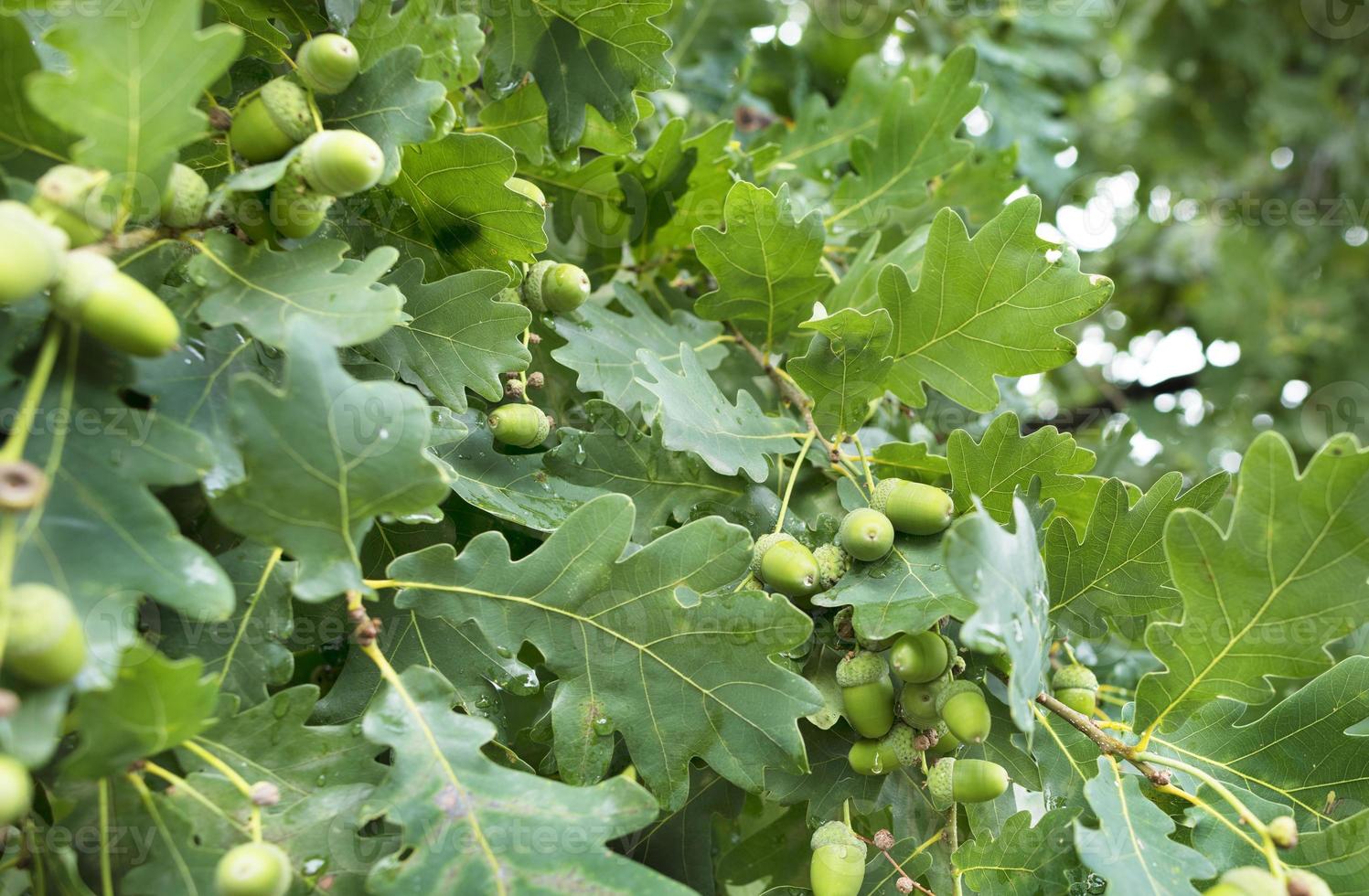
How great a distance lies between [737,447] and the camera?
1.38 m

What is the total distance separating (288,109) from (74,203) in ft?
0.91

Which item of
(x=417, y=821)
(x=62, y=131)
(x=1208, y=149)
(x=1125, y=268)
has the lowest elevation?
(x=1125, y=268)

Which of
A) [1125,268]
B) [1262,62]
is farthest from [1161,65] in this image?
[1125,268]

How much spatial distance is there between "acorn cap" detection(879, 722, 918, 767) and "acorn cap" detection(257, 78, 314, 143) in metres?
1.00

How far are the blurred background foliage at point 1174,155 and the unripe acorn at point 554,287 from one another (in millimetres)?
1062

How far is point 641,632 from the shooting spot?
1.20 meters

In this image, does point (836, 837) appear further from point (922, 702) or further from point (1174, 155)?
point (1174, 155)

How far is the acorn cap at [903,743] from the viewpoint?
1260mm

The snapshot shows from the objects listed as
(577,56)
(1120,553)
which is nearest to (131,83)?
(577,56)

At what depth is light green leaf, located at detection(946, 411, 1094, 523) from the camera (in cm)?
133

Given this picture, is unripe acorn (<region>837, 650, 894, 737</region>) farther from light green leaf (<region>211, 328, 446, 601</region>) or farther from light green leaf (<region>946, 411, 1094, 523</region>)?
light green leaf (<region>211, 328, 446, 601</region>)

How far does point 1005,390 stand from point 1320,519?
1193mm

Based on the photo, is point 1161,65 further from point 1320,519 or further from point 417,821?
point 417,821

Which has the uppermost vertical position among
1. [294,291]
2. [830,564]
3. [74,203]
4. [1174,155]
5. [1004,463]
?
[74,203]
